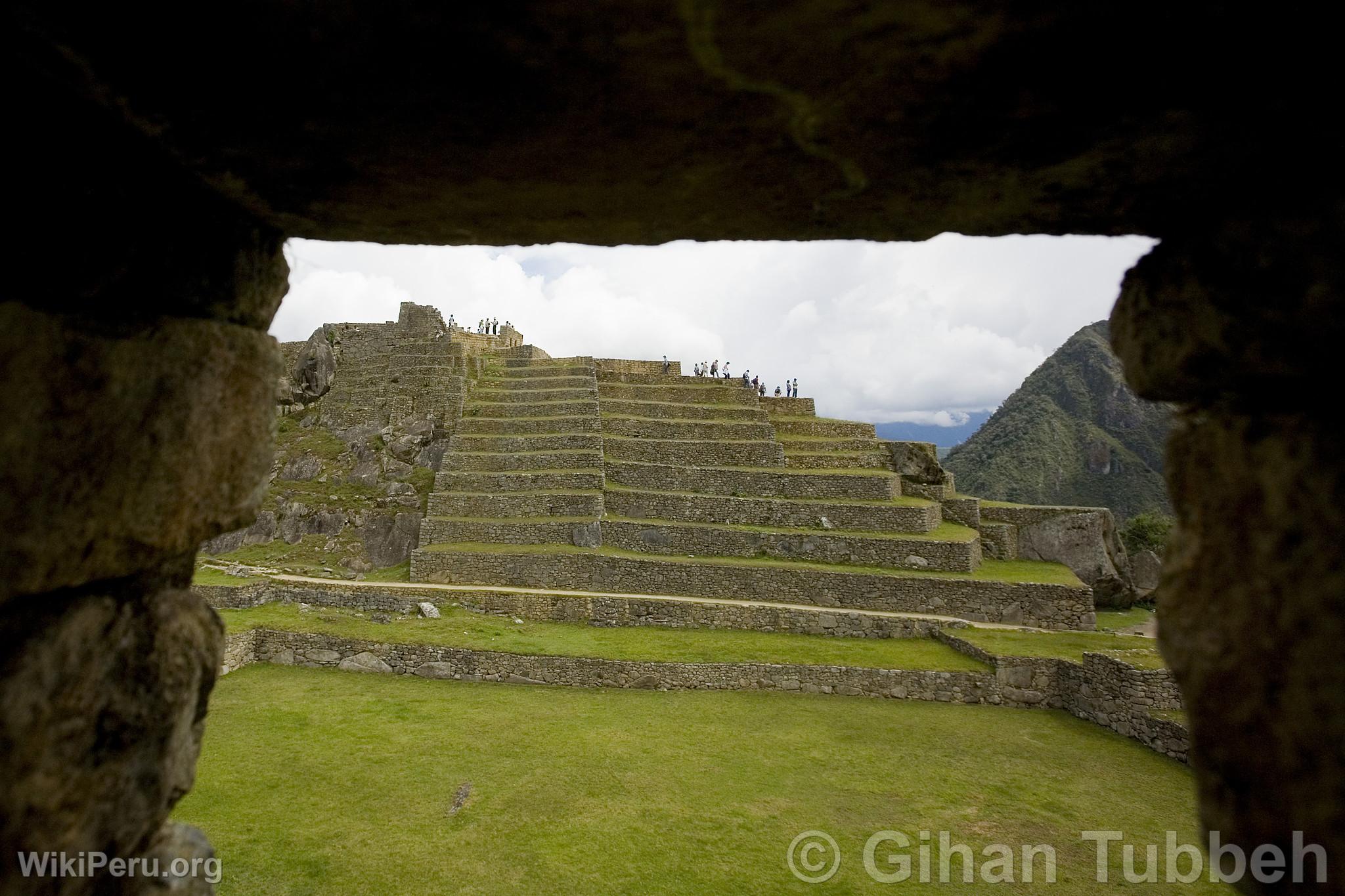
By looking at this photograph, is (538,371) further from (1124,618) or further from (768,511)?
(1124,618)

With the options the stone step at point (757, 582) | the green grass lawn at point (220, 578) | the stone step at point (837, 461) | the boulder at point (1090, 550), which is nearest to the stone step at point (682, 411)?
the stone step at point (837, 461)

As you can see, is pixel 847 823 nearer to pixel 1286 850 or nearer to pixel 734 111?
pixel 1286 850

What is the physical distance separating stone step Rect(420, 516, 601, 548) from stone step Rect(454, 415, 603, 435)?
4850 mm

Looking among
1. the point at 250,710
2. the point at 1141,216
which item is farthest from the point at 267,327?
the point at 250,710

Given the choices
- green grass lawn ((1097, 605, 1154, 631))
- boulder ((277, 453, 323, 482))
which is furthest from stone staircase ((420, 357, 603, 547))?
green grass lawn ((1097, 605, 1154, 631))

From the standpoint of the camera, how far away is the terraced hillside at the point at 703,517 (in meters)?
16.1

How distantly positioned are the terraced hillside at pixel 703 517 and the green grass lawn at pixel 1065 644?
1.23 metres

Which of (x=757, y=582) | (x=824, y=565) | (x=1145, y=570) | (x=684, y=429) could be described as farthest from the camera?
(x=684, y=429)

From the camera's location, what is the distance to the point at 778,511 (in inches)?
727

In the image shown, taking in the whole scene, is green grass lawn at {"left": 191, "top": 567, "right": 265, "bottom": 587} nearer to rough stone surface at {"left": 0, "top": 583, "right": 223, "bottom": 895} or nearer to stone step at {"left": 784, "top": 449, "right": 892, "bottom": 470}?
stone step at {"left": 784, "top": 449, "right": 892, "bottom": 470}

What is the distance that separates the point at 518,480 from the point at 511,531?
220cm

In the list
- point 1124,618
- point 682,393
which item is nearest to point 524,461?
point 682,393

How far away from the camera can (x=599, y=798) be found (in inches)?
300

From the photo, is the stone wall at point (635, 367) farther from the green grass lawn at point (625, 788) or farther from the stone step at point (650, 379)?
the green grass lawn at point (625, 788)
